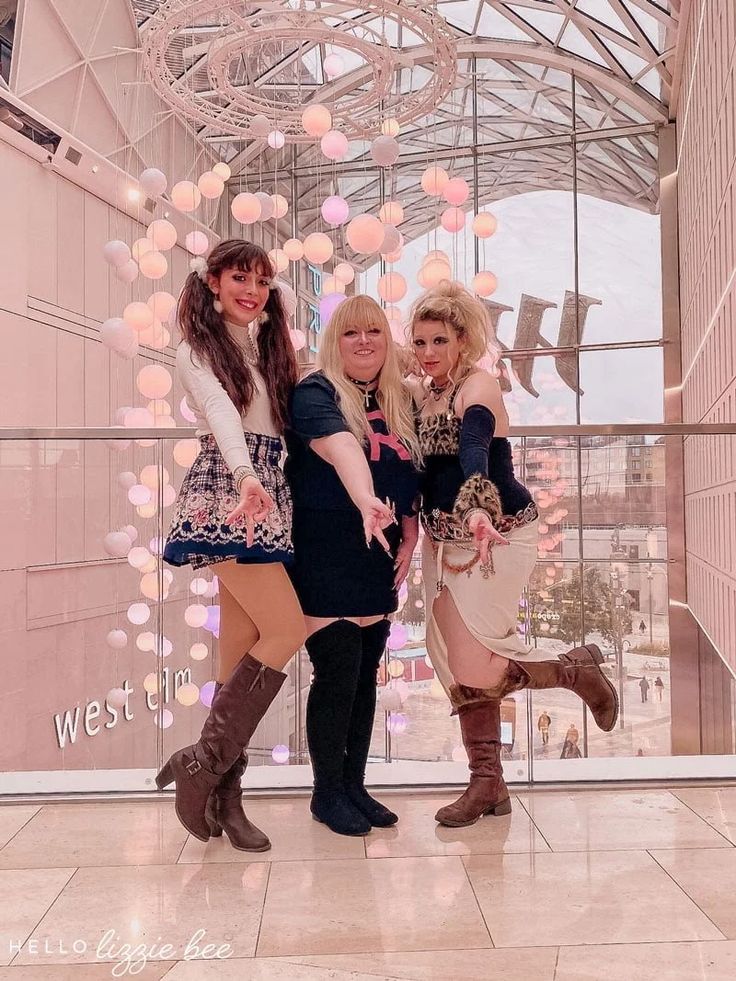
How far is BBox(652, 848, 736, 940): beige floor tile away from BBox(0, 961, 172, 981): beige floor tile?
3.23 ft

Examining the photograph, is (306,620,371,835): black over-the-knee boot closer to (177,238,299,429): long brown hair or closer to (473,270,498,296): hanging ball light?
(177,238,299,429): long brown hair

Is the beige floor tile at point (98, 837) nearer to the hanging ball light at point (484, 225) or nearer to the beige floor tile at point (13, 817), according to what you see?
the beige floor tile at point (13, 817)

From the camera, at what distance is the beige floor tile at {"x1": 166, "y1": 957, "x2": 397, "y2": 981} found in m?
1.39

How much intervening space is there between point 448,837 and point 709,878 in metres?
0.59

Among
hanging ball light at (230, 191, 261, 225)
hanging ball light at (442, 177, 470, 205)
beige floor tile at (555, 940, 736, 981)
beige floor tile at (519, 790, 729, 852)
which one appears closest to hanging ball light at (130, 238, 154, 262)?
hanging ball light at (230, 191, 261, 225)

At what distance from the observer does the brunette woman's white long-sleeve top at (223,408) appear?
6.08 ft

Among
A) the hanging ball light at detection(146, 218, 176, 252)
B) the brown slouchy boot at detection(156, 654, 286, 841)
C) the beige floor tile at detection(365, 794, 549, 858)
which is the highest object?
the hanging ball light at detection(146, 218, 176, 252)

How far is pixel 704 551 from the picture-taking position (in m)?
5.32

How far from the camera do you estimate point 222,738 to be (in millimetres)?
1926

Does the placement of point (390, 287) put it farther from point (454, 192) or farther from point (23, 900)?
point (23, 900)

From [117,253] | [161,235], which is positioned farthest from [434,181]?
[117,253]

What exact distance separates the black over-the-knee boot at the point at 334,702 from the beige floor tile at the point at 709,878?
0.71m

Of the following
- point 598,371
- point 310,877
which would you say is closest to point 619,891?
point 310,877

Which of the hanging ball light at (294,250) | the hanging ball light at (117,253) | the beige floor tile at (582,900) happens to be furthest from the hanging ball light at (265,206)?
the beige floor tile at (582,900)
